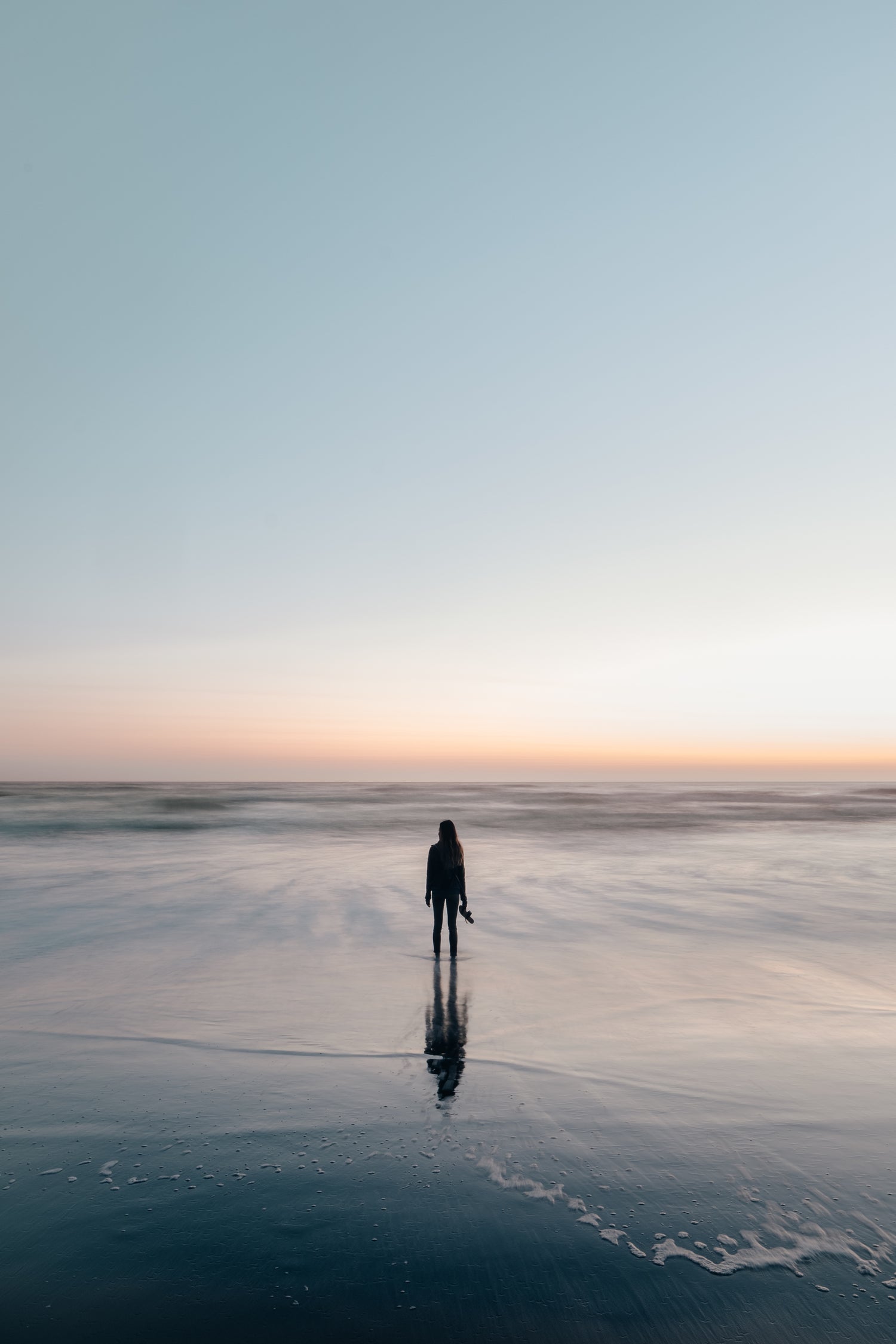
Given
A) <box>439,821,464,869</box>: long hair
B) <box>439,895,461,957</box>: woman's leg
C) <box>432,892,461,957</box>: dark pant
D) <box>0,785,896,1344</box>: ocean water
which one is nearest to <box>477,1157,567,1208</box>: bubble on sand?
<box>0,785,896,1344</box>: ocean water

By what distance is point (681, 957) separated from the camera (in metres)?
11.4

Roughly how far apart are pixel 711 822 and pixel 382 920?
3629 centimetres

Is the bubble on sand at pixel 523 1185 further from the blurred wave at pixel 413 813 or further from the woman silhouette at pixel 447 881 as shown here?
the blurred wave at pixel 413 813

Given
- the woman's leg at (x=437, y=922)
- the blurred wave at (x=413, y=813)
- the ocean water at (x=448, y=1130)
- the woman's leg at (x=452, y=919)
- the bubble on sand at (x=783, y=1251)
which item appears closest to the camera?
the ocean water at (x=448, y=1130)

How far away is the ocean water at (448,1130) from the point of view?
150 inches

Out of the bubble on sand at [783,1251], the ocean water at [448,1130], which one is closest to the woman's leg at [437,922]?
the ocean water at [448,1130]

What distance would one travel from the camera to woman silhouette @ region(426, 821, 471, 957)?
36.9 feet

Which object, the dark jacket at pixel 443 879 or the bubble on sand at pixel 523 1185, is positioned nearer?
the bubble on sand at pixel 523 1185

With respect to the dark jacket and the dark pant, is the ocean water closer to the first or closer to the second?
the dark pant

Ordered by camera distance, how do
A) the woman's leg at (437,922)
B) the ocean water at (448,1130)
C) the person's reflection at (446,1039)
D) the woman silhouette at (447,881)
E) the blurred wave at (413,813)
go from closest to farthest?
the ocean water at (448,1130) < the person's reflection at (446,1039) < the woman's leg at (437,922) < the woman silhouette at (447,881) < the blurred wave at (413,813)

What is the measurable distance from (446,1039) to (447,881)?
12.4 feet

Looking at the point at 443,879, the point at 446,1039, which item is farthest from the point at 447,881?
the point at 446,1039

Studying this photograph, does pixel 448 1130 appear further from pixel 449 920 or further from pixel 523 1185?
pixel 449 920

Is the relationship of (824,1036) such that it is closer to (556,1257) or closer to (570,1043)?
(570,1043)
